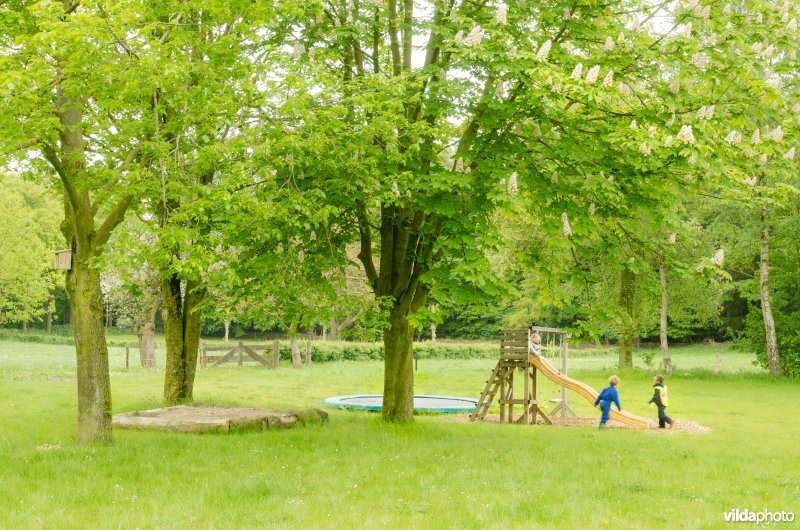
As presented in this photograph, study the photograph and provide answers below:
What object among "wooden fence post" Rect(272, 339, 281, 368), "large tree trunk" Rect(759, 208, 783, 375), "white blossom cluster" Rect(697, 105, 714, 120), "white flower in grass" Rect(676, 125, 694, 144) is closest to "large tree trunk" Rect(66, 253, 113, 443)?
"white flower in grass" Rect(676, 125, 694, 144)

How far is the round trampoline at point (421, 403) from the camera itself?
69.1 feet

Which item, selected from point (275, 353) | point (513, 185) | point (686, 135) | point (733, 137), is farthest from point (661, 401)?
point (275, 353)

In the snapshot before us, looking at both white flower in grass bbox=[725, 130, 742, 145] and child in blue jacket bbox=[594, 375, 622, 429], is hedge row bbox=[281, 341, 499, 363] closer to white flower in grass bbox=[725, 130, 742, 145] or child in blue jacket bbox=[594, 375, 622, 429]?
child in blue jacket bbox=[594, 375, 622, 429]

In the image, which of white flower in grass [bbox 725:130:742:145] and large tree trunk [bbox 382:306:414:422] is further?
large tree trunk [bbox 382:306:414:422]

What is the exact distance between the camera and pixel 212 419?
14211mm

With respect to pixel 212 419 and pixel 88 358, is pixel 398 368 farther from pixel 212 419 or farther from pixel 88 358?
pixel 88 358

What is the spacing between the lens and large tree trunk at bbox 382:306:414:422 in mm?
15703

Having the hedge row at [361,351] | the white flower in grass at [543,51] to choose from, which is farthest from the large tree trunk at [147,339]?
the white flower in grass at [543,51]

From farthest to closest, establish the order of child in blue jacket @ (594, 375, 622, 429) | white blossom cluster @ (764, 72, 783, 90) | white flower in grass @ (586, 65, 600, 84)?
child in blue jacket @ (594, 375, 622, 429) < white blossom cluster @ (764, 72, 783, 90) < white flower in grass @ (586, 65, 600, 84)

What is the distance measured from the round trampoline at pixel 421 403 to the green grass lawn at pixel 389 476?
3741 mm

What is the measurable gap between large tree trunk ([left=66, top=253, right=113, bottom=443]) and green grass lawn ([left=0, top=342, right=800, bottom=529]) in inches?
17.1

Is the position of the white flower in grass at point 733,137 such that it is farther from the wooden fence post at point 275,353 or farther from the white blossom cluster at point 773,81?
the wooden fence post at point 275,353

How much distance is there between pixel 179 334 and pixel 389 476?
9095 mm

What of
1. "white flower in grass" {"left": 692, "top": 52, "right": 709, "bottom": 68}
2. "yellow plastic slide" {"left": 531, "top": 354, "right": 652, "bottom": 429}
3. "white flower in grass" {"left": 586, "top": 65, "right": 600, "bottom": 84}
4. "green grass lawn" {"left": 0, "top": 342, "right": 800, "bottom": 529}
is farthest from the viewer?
"yellow plastic slide" {"left": 531, "top": 354, "right": 652, "bottom": 429}
